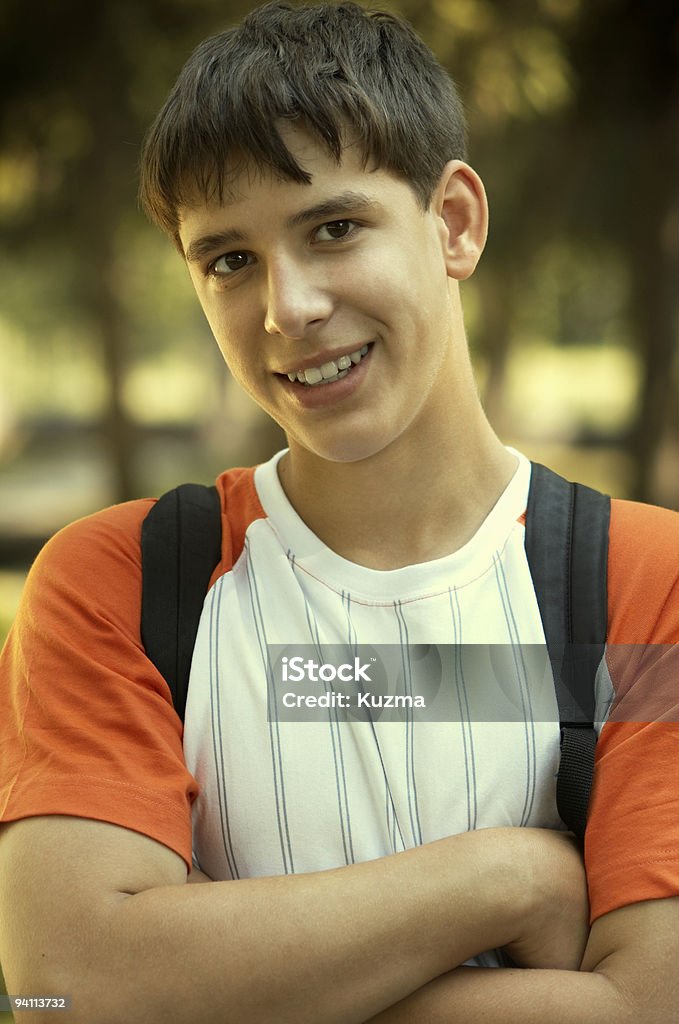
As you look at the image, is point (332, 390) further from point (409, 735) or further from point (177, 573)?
point (409, 735)

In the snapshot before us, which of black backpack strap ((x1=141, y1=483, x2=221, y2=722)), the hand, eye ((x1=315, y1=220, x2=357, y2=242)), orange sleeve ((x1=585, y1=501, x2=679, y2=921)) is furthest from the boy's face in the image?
the hand

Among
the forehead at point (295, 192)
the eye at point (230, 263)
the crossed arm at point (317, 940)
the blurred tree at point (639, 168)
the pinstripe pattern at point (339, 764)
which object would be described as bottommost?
the crossed arm at point (317, 940)

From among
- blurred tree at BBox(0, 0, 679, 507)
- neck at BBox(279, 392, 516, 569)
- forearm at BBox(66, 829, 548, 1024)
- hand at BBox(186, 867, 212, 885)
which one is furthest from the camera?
blurred tree at BBox(0, 0, 679, 507)

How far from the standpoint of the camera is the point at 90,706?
3.29 ft

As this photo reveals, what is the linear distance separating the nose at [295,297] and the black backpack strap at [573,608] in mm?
307

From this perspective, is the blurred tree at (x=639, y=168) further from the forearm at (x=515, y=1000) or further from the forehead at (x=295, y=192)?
the forearm at (x=515, y=1000)

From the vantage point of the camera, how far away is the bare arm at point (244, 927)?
0.89m

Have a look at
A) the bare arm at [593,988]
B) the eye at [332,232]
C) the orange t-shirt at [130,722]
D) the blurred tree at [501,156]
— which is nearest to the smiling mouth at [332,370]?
the eye at [332,232]

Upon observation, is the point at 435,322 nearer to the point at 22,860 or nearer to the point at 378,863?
the point at 378,863

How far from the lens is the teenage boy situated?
903mm

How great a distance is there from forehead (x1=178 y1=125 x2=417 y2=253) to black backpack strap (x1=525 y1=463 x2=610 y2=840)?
0.36 m

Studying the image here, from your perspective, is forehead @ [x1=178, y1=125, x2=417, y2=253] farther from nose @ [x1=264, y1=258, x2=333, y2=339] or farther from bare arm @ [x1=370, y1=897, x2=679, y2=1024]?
bare arm @ [x1=370, y1=897, x2=679, y2=1024]

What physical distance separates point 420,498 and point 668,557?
262 millimetres

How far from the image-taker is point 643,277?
17.5 ft
